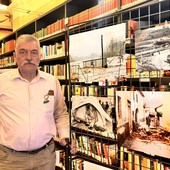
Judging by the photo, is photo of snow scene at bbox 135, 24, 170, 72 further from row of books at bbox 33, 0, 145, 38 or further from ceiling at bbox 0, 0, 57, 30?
ceiling at bbox 0, 0, 57, 30

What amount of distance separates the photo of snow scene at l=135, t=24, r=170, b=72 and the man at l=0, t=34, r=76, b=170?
2.54 feet

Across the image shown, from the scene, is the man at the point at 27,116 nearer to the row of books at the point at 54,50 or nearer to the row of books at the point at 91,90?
the row of books at the point at 91,90

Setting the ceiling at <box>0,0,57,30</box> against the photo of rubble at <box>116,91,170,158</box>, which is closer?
the photo of rubble at <box>116,91,170,158</box>

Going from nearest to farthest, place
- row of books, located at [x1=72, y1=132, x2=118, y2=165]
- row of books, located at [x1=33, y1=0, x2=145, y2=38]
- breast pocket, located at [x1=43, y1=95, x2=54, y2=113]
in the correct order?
1. breast pocket, located at [x1=43, y1=95, x2=54, y2=113]
2. row of books, located at [x1=72, y1=132, x2=118, y2=165]
3. row of books, located at [x1=33, y1=0, x2=145, y2=38]

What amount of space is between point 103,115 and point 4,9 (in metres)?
5.57

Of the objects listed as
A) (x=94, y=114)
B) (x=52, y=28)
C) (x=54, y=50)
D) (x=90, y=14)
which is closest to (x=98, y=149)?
(x=94, y=114)

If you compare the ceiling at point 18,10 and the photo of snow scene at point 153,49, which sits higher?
the ceiling at point 18,10

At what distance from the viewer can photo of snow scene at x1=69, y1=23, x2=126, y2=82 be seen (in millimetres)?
1791

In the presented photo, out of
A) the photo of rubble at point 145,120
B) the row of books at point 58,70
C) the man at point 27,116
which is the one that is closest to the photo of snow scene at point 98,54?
the photo of rubble at point 145,120

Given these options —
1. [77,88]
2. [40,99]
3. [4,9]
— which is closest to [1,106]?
[40,99]

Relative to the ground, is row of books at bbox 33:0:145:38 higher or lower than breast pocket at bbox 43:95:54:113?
higher

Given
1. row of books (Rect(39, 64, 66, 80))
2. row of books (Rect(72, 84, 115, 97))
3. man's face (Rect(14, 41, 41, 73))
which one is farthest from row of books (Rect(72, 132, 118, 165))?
row of books (Rect(39, 64, 66, 80))

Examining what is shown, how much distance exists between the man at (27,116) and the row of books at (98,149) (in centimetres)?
57

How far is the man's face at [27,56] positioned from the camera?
1.86m
